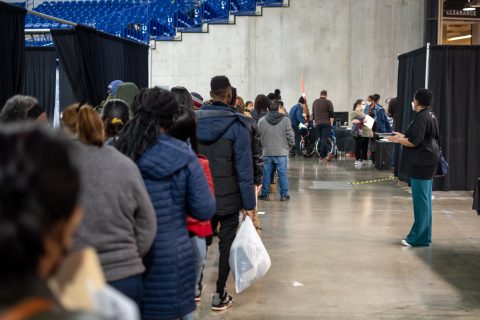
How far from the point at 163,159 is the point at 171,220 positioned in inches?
11.1

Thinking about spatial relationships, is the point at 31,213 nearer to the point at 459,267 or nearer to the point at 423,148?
the point at 459,267

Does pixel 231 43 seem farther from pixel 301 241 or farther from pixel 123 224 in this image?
pixel 123 224

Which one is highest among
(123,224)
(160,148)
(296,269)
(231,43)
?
(231,43)

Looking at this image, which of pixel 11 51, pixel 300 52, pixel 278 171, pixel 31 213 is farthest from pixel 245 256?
pixel 300 52

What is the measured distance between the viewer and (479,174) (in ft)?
34.3

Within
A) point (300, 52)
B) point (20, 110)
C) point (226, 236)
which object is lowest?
point (226, 236)

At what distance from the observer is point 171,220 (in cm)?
313

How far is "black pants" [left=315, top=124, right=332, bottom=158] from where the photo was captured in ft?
53.7

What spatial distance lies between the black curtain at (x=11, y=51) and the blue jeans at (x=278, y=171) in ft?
15.9

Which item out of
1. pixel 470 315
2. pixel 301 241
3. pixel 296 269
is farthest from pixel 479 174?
pixel 470 315

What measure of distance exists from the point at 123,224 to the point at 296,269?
3.89 meters

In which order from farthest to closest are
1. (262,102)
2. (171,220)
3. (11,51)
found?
(262,102) < (11,51) < (171,220)

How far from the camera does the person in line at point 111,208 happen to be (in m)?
2.54

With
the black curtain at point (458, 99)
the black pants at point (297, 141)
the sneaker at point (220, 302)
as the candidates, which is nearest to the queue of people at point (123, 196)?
the sneaker at point (220, 302)
